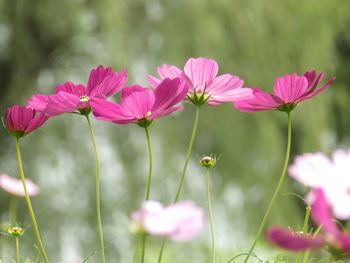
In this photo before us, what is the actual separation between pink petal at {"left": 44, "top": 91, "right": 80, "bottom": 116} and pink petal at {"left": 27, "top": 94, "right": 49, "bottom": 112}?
20 mm

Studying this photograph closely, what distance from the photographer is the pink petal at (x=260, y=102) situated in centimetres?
30

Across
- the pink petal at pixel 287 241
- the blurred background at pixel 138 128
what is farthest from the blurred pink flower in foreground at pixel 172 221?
the blurred background at pixel 138 128

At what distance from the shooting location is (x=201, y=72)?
1.03 ft

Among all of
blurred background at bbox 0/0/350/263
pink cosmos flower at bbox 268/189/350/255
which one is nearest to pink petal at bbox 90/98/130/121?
pink cosmos flower at bbox 268/189/350/255

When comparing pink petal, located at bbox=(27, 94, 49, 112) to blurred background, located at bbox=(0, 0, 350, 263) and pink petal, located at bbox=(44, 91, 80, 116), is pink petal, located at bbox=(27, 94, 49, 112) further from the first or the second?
blurred background, located at bbox=(0, 0, 350, 263)

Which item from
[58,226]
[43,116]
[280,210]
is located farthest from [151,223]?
[280,210]

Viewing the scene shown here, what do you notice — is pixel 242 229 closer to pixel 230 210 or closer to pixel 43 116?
pixel 230 210

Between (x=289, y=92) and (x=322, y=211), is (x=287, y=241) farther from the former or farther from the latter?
(x=289, y=92)

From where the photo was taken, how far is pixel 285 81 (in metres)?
0.30

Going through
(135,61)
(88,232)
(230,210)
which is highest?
(135,61)

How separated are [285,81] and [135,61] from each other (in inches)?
93.7

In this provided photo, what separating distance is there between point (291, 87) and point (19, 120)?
0.12 meters

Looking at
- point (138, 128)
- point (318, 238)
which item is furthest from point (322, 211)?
point (138, 128)

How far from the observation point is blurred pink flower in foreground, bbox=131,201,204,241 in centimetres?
18
